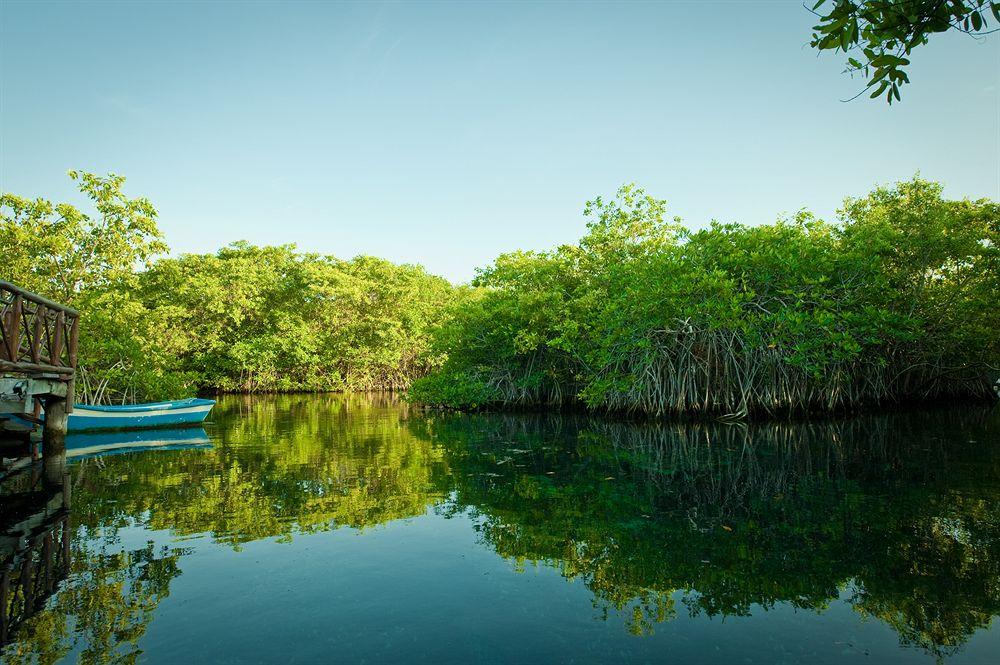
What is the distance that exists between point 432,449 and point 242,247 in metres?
32.5

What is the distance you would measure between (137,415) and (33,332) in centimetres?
559

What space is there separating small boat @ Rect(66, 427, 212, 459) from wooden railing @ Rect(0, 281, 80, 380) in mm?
1861

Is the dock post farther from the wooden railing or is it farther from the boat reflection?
the boat reflection

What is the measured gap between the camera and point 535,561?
543cm

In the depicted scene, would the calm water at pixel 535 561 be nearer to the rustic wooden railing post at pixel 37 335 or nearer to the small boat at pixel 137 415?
the rustic wooden railing post at pixel 37 335

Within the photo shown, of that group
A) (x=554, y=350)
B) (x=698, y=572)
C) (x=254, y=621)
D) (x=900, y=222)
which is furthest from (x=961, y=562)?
(x=900, y=222)

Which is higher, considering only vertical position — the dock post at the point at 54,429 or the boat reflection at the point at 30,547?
the dock post at the point at 54,429

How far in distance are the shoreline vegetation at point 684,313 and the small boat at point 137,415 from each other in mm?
2915

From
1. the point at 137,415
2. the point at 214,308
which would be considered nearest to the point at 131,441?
the point at 137,415

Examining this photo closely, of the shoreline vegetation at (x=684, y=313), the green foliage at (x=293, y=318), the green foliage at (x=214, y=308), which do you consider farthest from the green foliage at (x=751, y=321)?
the green foliage at (x=293, y=318)

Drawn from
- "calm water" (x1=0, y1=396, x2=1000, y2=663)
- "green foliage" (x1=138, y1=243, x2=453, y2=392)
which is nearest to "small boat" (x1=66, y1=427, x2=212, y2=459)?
"calm water" (x1=0, y1=396, x2=1000, y2=663)

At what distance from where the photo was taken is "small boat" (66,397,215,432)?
14.9 meters

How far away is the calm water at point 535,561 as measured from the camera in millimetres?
3812

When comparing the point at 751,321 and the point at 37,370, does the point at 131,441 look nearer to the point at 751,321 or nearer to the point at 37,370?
the point at 37,370
